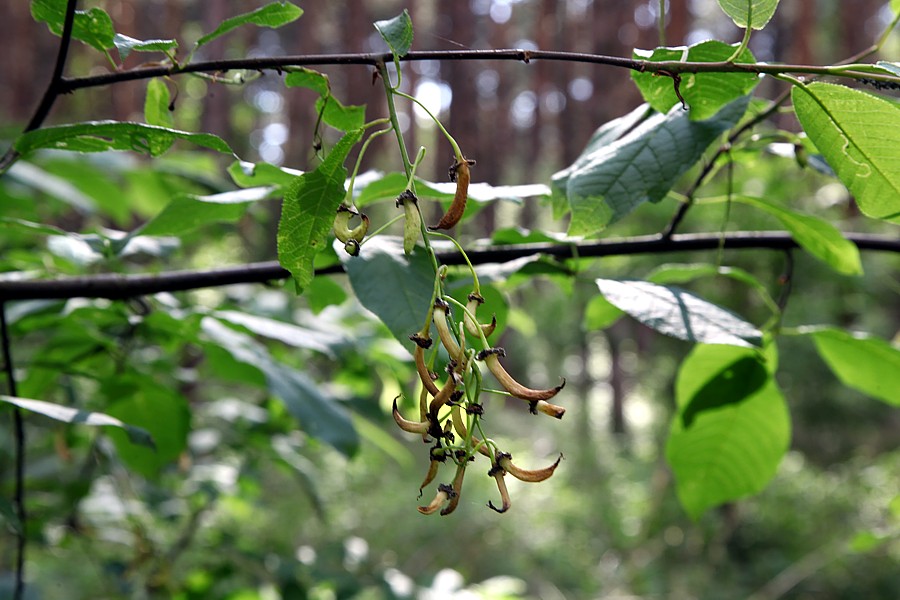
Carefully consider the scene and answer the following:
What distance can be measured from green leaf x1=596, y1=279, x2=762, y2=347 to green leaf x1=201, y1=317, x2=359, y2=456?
0.37 metres

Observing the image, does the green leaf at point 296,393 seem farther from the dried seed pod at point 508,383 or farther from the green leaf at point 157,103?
the dried seed pod at point 508,383

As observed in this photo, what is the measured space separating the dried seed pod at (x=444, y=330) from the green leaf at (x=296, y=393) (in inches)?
16.5

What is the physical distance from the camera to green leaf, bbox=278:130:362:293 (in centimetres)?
38

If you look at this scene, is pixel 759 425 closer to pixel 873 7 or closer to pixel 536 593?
pixel 536 593

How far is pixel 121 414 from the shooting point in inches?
31.1

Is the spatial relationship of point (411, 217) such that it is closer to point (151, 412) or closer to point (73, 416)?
point (73, 416)

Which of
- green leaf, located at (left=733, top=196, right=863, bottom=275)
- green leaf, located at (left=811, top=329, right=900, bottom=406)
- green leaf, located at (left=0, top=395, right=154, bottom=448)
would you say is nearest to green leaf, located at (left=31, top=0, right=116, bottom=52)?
green leaf, located at (left=0, top=395, right=154, bottom=448)

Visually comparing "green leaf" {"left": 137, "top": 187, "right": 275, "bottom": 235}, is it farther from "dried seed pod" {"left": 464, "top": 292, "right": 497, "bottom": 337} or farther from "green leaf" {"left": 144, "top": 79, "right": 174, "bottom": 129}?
"dried seed pod" {"left": 464, "top": 292, "right": 497, "bottom": 337}

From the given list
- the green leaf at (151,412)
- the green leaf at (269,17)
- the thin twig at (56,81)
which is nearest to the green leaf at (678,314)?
the green leaf at (269,17)

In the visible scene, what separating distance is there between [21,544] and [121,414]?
7.0 inches

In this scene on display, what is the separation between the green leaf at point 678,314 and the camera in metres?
0.45

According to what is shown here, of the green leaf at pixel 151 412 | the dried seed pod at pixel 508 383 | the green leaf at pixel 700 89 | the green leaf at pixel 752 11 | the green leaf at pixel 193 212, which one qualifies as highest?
the green leaf at pixel 752 11

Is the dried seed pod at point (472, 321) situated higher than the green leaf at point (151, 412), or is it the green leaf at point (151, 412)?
the dried seed pod at point (472, 321)

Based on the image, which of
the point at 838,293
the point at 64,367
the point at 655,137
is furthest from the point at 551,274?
the point at 838,293
